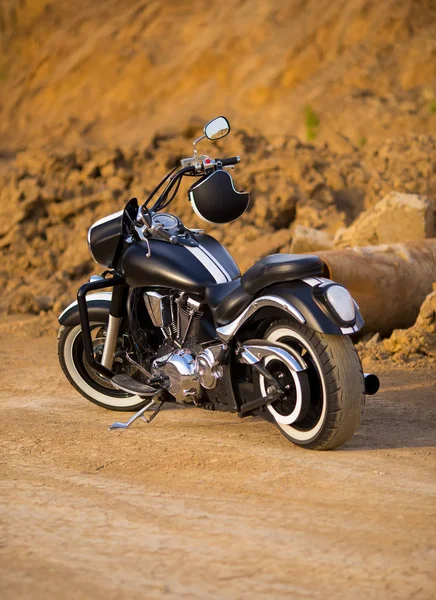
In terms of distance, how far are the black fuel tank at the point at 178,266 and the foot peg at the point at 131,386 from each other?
538mm

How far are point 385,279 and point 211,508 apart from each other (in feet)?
12.8

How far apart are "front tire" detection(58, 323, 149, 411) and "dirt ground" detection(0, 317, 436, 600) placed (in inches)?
4.6

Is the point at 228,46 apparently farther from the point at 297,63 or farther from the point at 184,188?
the point at 184,188

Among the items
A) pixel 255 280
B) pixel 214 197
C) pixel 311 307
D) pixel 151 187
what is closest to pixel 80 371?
pixel 214 197

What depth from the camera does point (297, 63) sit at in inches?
533

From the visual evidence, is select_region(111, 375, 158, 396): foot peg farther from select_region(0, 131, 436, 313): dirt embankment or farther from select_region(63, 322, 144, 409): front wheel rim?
select_region(0, 131, 436, 313): dirt embankment

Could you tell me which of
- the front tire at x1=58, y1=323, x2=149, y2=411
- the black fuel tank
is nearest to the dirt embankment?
the front tire at x1=58, y1=323, x2=149, y2=411

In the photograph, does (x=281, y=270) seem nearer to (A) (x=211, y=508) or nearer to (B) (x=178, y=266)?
(B) (x=178, y=266)

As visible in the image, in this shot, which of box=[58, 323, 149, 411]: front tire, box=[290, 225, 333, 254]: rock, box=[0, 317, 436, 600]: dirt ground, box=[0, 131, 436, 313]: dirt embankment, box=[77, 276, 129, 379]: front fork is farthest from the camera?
box=[0, 131, 436, 313]: dirt embankment

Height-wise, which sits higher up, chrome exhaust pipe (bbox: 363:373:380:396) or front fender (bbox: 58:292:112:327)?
front fender (bbox: 58:292:112:327)

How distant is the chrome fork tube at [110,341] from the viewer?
530cm

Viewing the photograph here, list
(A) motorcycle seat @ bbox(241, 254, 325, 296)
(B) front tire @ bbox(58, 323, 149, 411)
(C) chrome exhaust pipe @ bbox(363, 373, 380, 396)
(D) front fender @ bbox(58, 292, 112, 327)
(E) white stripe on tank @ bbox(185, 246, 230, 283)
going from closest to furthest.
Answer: (A) motorcycle seat @ bbox(241, 254, 325, 296) → (C) chrome exhaust pipe @ bbox(363, 373, 380, 396) → (E) white stripe on tank @ bbox(185, 246, 230, 283) → (D) front fender @ bbox(58, 292, 112, 327) → (B) front tire @ bbox(58, 323, 149, 411)

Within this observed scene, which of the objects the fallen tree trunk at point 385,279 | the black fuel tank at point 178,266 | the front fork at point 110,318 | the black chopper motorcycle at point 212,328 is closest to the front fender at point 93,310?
the black chopper motorcycle at point 212,328

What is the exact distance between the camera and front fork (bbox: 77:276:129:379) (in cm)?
521
